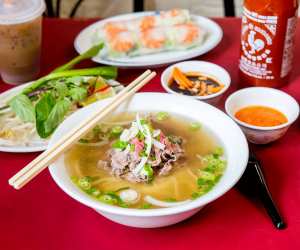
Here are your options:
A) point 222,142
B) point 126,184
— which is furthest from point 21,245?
point 222,142

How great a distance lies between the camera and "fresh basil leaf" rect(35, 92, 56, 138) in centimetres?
122

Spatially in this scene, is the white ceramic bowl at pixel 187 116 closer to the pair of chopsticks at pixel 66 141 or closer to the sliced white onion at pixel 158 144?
the pair of chopsticks at pixel 66 141

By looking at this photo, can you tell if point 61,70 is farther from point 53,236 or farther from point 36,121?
point 53,236

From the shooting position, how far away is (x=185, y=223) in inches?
39.7

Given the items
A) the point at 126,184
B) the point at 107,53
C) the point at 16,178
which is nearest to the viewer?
the point at 16,178

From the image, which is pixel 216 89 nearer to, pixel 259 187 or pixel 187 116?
pixel 187 116

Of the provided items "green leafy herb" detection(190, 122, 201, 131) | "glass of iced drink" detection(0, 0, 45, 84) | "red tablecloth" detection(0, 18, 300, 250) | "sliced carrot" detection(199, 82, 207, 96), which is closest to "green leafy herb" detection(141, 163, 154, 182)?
"red tablecloth" detection(0, 18, 300, 250)

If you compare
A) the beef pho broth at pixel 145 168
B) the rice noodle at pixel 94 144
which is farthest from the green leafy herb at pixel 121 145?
the rice noodle at pixel 94 144

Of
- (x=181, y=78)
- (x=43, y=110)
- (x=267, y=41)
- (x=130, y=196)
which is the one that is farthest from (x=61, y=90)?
(x=267, y=41)

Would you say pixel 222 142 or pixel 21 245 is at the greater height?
pixel 222 142

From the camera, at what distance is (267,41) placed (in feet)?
4.34

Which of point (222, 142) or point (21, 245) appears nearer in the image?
point (21, 245)

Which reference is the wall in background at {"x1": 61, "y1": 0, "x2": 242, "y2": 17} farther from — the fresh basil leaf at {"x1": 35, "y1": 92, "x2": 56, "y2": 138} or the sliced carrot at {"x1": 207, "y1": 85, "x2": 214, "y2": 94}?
the fresh basil leaf at {"x1": 35, "y1": 92, "x2": 56, "y2": 138}

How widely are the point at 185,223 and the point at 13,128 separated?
21.9 inches
